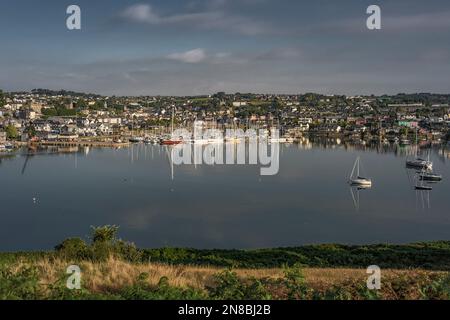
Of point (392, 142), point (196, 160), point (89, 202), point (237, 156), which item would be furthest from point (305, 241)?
point (392, 142)

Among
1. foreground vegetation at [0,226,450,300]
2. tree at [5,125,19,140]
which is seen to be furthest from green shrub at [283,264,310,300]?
tree at [5,125,19,140]

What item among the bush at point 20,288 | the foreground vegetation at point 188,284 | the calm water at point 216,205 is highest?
the bush at point 20,288

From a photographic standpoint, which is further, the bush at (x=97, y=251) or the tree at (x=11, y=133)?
the tree at (x=11, y=133)

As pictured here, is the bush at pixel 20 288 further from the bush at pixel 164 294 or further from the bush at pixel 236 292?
the bush at pixel 236 292

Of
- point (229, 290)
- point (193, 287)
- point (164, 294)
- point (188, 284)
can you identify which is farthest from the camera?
point (188, 284)

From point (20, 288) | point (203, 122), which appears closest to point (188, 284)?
point (20, 288)

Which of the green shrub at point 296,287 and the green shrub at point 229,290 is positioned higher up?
the green shrub at point 229,290

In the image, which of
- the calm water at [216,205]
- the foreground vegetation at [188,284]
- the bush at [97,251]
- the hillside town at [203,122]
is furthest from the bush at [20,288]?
the hillside town at [203,122]

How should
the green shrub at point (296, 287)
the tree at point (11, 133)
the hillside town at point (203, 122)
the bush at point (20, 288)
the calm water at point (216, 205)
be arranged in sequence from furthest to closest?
the hillside town at point (203, 122)
the tree at point (11, 133)
the calm water at point (216, 205)
the green shrub at point (296, 287)
the bush at point (20, 288)

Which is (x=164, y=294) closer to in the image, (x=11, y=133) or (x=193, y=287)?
(x=193, y=287)

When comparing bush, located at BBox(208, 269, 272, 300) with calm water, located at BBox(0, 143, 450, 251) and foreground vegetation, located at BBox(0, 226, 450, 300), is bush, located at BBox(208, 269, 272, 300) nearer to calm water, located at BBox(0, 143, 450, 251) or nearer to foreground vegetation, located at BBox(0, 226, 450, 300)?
foreground vegetation, located at BBox(0, 226, 450, 300)
